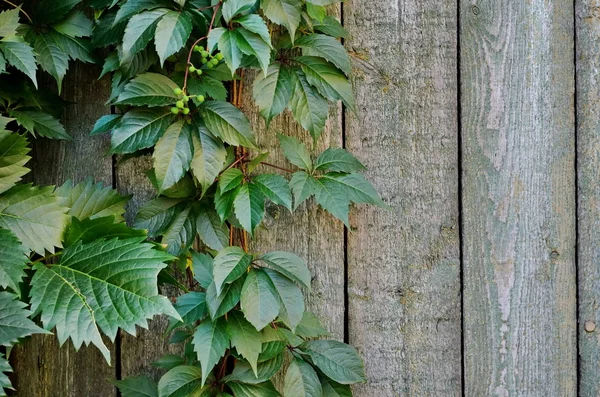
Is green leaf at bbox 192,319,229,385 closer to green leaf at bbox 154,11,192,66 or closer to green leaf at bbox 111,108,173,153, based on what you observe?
green leaf at bbox 111,108,173,153

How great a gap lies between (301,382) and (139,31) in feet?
2.08

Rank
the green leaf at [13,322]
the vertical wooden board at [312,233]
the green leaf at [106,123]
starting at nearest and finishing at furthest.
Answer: the green leaf at [13,322] < the green leaf at [106,123] < the vertical wooden board at [312,233]

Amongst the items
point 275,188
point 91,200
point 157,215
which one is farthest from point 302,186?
point 91,200

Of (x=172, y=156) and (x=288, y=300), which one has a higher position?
(x=172, y=156)

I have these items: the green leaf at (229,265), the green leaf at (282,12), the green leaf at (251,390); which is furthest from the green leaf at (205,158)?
the green leaf at (251,390)

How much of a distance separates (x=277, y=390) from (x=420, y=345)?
0.90 ft

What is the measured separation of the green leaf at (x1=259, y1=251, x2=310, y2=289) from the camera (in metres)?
1.14

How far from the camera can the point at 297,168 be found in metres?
1.29

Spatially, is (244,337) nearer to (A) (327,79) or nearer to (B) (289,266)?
(B) (289,266)

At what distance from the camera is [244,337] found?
1.13 metres

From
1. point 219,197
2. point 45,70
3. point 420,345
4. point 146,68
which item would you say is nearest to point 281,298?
point 219,197

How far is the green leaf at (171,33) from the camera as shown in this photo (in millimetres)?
1091

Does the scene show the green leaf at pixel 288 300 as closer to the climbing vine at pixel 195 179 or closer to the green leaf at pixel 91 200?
the climbing vine at pixel 195 179

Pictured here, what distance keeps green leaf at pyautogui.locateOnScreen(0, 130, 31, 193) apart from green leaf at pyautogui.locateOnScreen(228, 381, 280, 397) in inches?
19.2
